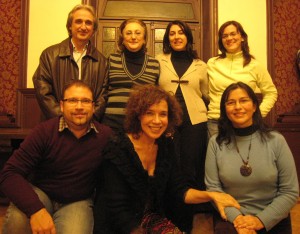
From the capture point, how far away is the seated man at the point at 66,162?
151 centimetres

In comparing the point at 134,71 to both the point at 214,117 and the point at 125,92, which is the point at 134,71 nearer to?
the point at 125,92

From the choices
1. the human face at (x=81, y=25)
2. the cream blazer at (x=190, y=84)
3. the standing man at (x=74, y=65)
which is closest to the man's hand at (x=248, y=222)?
the cream blazer at (x=190, y=84)

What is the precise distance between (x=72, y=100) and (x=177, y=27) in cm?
101

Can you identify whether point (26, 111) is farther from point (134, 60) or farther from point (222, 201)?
point (222, 201)

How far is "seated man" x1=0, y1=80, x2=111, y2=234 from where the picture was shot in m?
1.51

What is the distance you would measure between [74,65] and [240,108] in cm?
109

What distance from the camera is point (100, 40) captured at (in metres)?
3.72

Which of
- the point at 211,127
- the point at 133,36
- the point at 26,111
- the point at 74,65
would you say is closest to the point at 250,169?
the point at 211,127

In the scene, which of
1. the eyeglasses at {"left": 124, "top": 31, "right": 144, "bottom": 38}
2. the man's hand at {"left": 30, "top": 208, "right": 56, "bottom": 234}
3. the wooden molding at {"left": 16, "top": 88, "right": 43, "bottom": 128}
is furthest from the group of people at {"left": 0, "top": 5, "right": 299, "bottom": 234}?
the wooden molding at {"left": 16, "top": 88, "right": 43, "bottom": 128}

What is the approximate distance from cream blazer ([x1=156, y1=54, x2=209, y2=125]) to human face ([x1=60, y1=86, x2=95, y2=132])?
684mm

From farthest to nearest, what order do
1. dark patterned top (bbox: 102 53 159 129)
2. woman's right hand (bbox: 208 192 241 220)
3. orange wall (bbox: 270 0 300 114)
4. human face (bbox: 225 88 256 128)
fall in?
orange wall (bbox: 270 0 300 114) → dark patterned top (bbox: 102 53 159 129) → human face (bbox: 225 88 256 128) → woman's right hand (bbox: 208 192 241 220)

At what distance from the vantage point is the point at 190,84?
2.15 metres

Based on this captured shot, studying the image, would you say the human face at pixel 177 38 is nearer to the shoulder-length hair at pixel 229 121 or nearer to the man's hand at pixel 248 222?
the shoulder-length hair at pixel 229 121

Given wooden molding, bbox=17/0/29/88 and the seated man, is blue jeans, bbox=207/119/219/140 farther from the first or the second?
wooden molding, bbox=17/0/29/88
